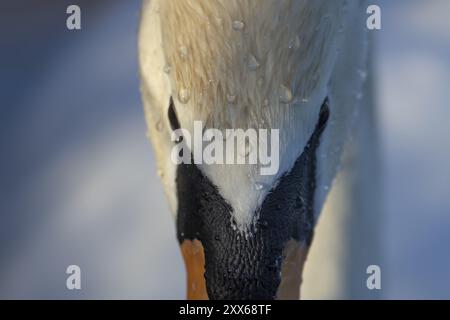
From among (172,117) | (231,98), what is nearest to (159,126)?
(172,117)

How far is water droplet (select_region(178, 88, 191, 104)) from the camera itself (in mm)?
736

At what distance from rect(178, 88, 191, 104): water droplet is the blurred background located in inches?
39.2

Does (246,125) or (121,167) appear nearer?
(246,125)

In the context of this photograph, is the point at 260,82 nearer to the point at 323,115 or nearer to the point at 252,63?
the point at 252,63

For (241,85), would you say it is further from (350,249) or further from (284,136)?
(350,249)

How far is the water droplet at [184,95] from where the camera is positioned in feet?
2.41

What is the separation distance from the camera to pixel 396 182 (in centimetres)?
201

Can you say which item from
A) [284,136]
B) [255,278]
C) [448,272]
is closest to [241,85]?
[284,136]

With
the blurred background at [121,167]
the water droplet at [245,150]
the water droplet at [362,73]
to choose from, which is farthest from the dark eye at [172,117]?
the blurred background at [121,167]

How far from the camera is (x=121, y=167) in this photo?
88.6 inches

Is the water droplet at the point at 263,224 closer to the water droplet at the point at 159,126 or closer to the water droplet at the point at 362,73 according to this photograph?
the water droplet at the point at 159,126

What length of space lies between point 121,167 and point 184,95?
1.53 meters

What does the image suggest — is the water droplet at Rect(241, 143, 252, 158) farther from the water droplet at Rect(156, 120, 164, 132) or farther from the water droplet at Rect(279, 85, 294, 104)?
the water droplet at Rect(156, 120, 164, 132)

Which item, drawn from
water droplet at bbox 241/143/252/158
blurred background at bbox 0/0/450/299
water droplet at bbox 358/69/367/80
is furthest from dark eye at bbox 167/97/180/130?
blurred background at bbox 0/0/450/299
